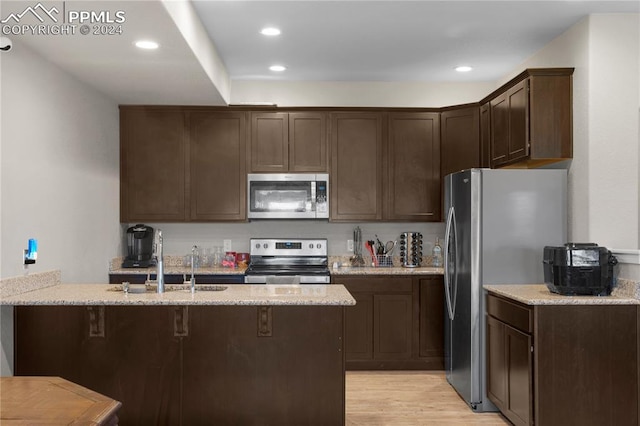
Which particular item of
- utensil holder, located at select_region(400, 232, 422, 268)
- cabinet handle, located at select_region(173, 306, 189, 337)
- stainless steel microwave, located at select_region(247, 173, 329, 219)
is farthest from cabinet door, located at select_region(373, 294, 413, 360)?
cabinet handle, located at select_region(173, 306, 189, 337)

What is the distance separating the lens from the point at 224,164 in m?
5.21

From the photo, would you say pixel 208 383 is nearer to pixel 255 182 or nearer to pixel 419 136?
pixel 255 182

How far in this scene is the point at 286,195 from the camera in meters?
5.19

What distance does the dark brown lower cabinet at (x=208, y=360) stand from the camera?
3139 millimetres

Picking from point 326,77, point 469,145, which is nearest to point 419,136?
point 469,145

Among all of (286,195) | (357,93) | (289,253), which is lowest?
(289,253)

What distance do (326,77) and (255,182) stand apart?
1.25 meters

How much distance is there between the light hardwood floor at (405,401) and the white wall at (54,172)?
2325 millimetres

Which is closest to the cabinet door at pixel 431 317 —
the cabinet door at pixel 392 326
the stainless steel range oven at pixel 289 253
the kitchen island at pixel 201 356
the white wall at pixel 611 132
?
the cabinet door at pixel 392 326

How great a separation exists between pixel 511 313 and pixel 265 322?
1545 mm

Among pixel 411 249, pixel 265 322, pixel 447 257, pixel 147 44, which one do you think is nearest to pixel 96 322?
pixel 265 322

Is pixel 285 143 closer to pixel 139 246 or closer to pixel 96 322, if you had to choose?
pixel 139 246

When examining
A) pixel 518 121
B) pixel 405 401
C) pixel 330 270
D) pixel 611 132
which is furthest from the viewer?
pixel 330 270

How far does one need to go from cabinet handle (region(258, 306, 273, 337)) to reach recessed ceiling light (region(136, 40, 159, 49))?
1713mm
